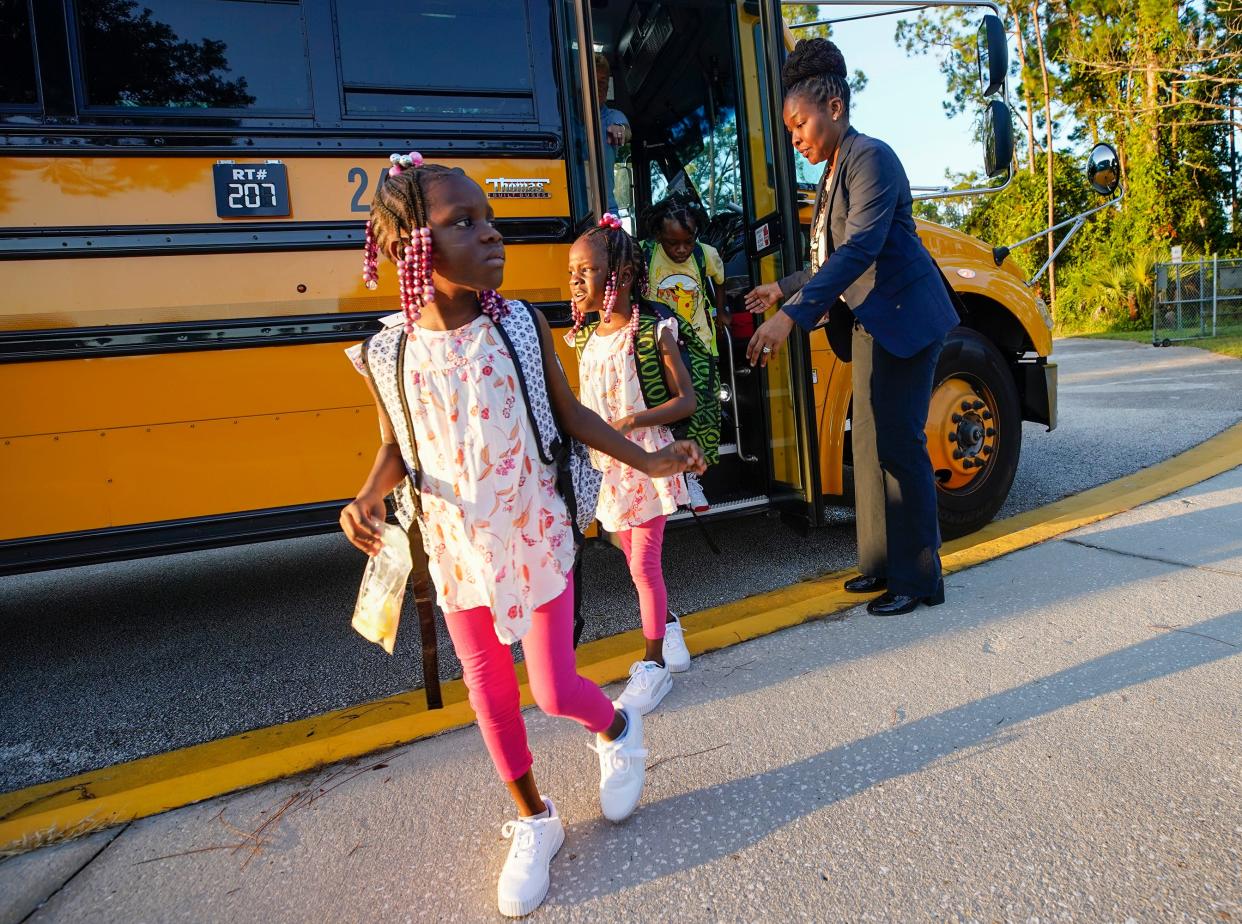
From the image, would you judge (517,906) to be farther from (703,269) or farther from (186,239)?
(703,269)

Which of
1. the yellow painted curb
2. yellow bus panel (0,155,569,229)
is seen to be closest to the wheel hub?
the yellow painted curb

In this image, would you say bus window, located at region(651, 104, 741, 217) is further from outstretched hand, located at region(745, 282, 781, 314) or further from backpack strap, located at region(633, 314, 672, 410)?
backpack strap, located at region(633, 314, 672, 410)

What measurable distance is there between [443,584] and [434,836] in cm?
62

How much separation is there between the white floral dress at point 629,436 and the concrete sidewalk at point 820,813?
0.55 meters

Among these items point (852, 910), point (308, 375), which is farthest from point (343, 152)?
point (852, 910)

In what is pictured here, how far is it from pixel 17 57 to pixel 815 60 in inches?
100

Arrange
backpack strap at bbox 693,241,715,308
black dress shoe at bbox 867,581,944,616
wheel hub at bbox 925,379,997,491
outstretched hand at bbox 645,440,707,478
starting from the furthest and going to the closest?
wheel hub at bbox 925,379,997,491, backpack strap at bbox 693,241,715,308, black dress shoe at bbox 867,581,944,616, outstretched hand at bbox 645,440,707,478

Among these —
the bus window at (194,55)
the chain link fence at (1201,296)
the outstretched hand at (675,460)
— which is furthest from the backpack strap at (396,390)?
the chain link fence at (1201,296)

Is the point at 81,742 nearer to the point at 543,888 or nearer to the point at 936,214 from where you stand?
the point at 543,888

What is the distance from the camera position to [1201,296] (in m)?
13.1

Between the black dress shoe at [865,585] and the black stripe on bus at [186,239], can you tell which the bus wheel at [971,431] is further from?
the black stripe on bus at [186,239]

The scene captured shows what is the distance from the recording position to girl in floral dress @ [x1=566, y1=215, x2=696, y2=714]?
7.22 feet

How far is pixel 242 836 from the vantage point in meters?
1.81

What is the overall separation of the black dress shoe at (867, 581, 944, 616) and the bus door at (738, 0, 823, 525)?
56 centimetres
